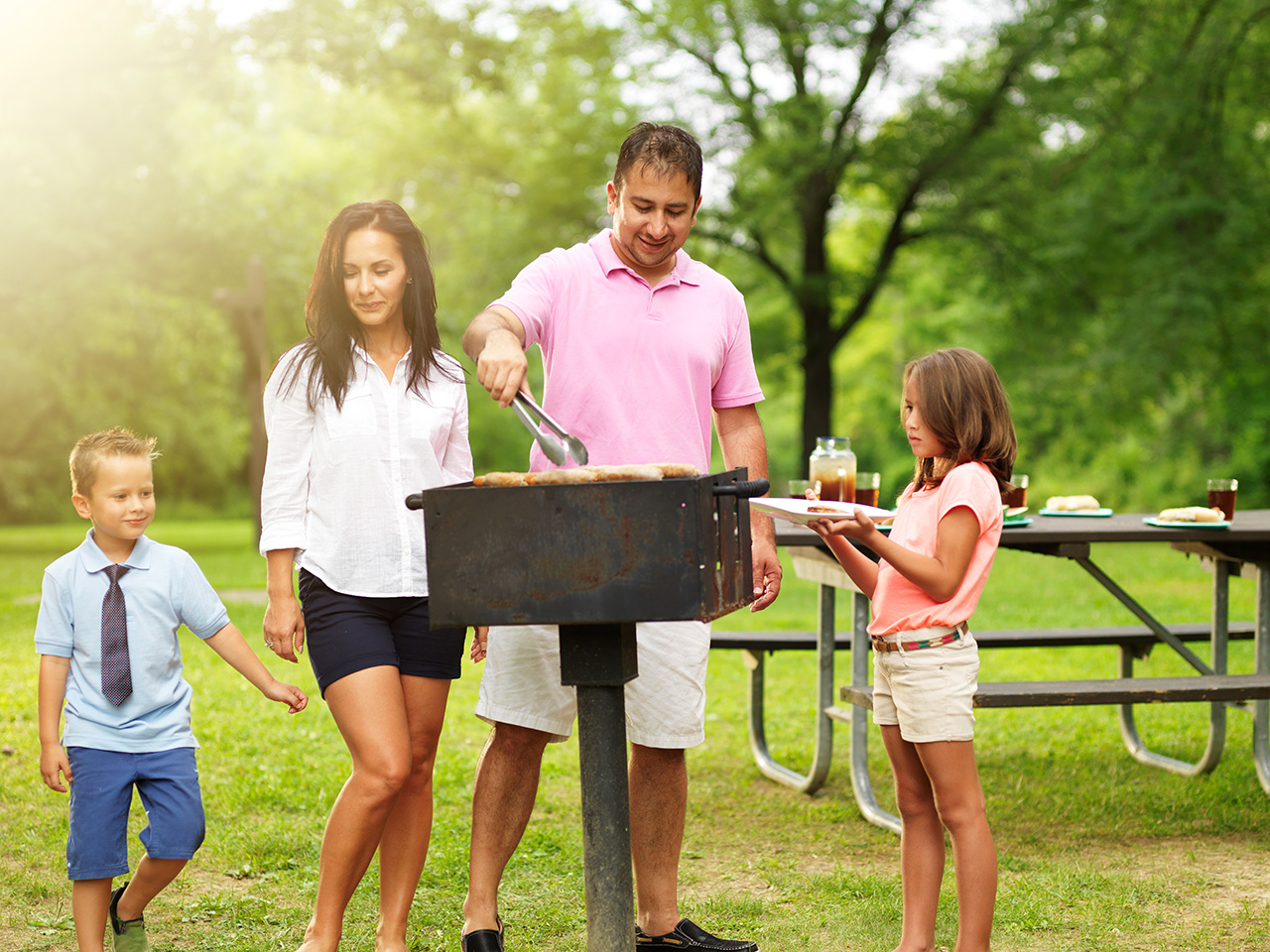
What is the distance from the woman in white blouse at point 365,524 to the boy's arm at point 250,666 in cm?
8

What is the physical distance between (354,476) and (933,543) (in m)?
1.38

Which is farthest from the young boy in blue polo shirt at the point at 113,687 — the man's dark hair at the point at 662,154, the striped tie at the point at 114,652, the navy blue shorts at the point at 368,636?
the man's dark hair at the point at 662,154

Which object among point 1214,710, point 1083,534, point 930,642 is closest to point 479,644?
point 930,642

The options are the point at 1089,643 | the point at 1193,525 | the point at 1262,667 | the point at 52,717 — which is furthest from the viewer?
the point at 1089,643

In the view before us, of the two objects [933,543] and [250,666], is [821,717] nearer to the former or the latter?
[933,543]

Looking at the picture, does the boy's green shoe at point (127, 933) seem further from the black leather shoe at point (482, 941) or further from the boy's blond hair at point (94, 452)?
the boy's blond hair at point (94, 452)

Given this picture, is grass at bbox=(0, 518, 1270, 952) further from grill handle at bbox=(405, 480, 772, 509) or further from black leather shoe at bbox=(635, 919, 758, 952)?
grill handle at bbox=(405, 480, 772, 509)

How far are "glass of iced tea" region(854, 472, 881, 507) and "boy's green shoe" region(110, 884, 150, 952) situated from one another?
261cm

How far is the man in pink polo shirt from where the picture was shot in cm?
315

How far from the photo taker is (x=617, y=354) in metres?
3.18

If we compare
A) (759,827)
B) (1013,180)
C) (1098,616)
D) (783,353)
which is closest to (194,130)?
(783,353)

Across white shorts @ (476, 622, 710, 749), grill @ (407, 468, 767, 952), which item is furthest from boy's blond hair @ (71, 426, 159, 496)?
white shorts @ (476, 622, 710, 749)

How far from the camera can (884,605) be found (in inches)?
122

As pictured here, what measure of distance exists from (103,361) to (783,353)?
10657mm
